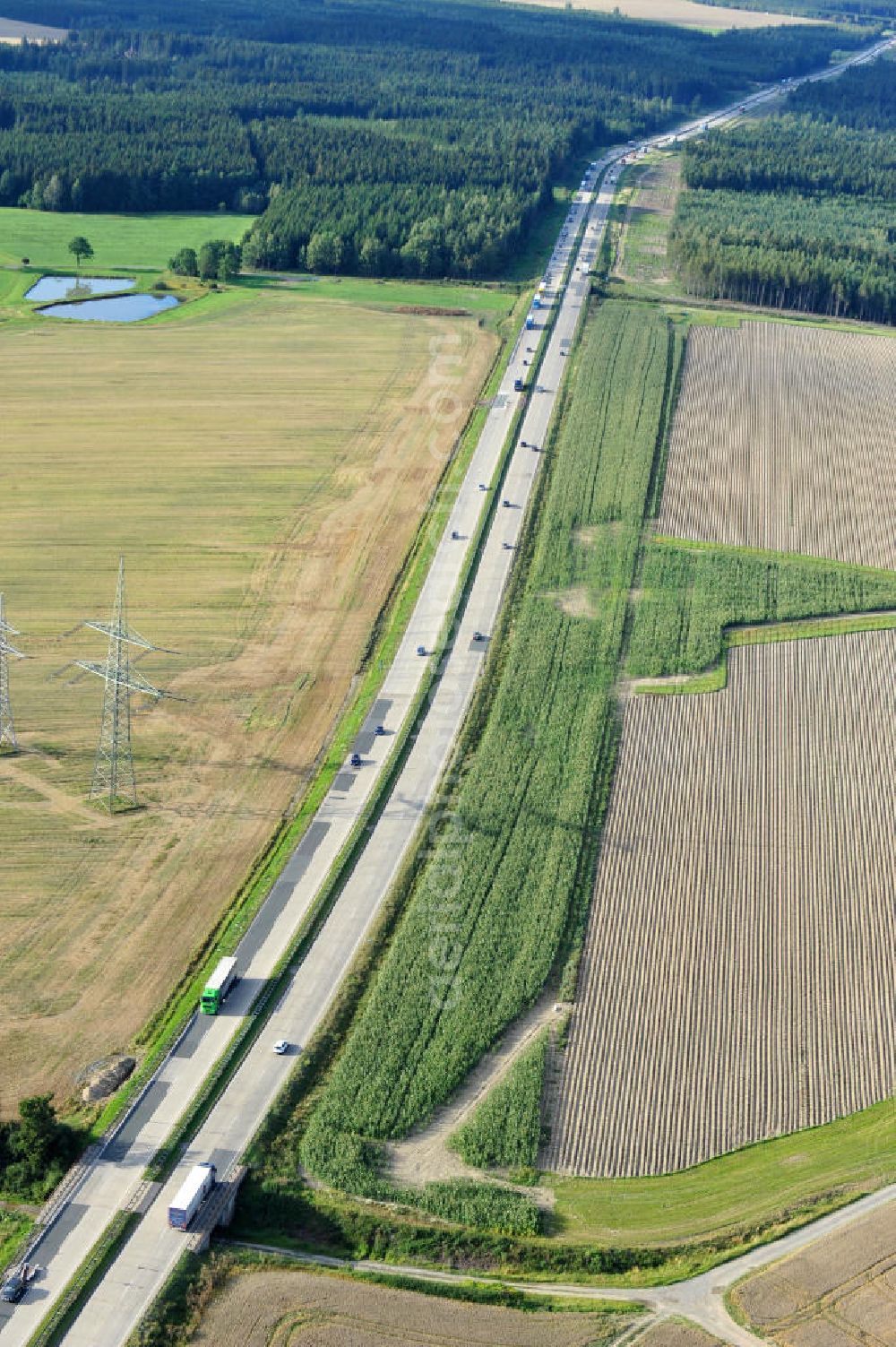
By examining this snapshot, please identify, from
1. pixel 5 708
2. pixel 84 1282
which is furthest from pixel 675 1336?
pixel 5 708

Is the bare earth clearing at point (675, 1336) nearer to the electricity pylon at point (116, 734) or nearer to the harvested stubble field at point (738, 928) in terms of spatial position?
the harvested stubble field at point (738, 928)

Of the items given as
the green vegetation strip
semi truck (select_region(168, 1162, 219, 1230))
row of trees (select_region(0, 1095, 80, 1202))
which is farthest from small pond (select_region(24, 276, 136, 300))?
the green vegetation strip

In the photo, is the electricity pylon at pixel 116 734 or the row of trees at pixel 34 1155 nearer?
the row of trees at pixel 34 1155

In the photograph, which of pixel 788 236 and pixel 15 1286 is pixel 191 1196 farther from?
pixel 788 236

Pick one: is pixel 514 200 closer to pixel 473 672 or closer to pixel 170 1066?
pixel 473 672

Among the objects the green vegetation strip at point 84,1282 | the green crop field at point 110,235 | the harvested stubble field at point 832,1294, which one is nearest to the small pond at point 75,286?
the green crop field at point 110,235

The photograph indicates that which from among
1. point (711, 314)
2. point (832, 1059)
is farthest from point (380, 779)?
point (711, 314)

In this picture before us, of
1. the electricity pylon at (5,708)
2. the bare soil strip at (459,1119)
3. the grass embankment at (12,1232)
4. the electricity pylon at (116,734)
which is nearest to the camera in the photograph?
the grass embankment at (12,1232)
